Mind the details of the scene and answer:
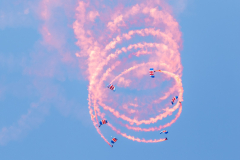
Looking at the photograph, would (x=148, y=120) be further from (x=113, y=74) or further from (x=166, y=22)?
(x=166, y=22)

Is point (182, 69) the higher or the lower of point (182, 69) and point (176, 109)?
the higher

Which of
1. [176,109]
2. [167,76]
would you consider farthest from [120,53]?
[176,109]

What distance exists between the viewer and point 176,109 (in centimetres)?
6669

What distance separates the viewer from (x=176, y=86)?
66.2 meters

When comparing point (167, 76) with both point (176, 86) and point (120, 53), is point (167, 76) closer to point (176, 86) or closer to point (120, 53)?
point (176, 86)

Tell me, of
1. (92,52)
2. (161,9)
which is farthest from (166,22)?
(92,52)

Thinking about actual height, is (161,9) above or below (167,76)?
above

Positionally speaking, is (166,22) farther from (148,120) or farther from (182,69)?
(148,120)

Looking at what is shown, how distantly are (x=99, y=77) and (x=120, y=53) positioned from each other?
205 inches

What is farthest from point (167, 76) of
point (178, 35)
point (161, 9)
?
point (161, 9)

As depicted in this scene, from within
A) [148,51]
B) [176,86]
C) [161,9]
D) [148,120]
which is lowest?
[148,120]

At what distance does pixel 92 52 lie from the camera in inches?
2527

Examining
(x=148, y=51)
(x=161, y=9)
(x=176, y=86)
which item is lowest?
(x=176, y=86)

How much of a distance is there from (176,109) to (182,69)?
6824 millimetres
